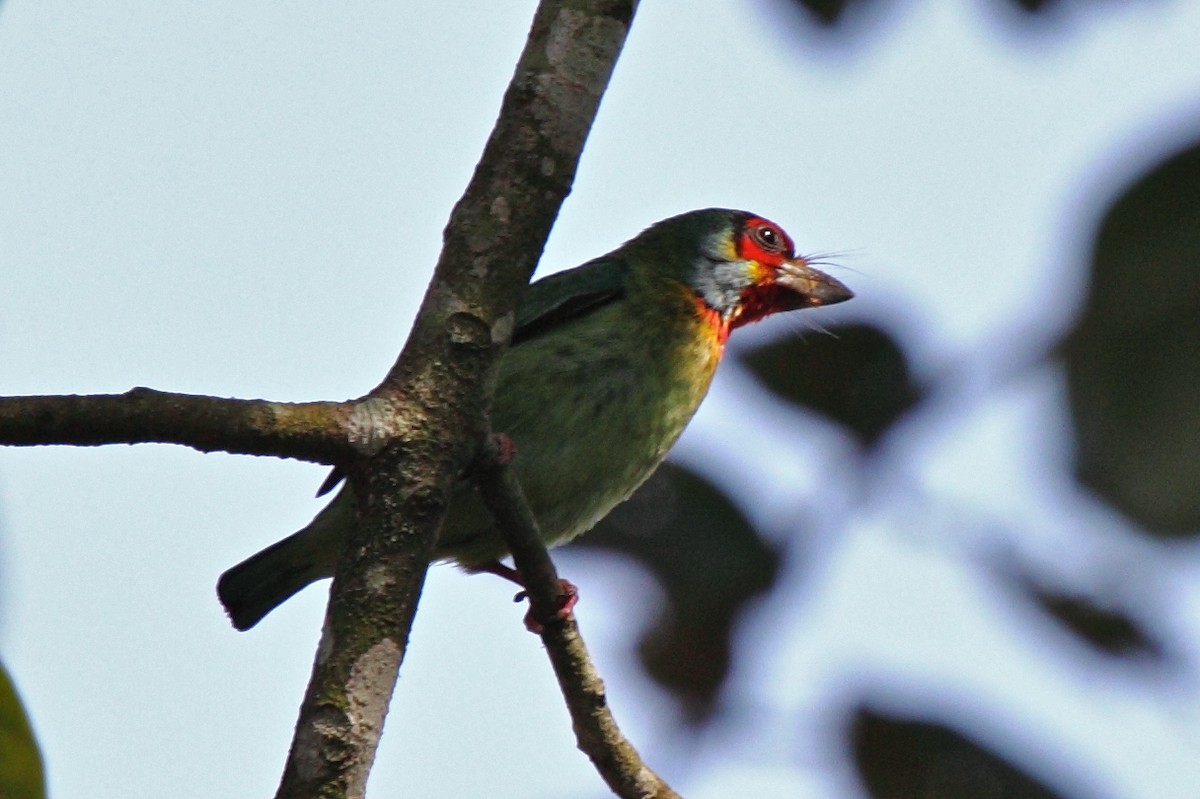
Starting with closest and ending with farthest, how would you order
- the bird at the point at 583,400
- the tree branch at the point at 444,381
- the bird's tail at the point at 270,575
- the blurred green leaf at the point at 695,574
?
the tree branch at the point at 444,381, the blurred green leaf at the point at 695,574, the bird at the point at 583,400, the bird's tail at the point at 270,575

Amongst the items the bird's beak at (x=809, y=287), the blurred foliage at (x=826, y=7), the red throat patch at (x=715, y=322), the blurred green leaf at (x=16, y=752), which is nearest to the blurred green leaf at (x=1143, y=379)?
the blurred foliage at (x=826, y=7)

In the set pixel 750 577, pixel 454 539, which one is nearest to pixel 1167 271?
pixel 750 577

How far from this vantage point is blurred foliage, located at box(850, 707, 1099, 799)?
7.42 ft

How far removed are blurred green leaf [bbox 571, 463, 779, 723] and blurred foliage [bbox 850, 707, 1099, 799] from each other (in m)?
0.26

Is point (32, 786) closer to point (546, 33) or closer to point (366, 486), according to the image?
point (366, 486)

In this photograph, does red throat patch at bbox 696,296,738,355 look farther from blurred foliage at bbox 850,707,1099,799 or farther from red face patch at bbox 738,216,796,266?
blurred foliage at bbox 850,707,1099,799

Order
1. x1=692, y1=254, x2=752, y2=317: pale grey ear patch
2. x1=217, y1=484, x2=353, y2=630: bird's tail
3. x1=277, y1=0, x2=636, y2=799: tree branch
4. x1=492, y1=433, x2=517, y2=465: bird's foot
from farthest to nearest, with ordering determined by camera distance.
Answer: x1=692, y1=254, x2=752, y2=317: pale grey ear patch, x1=217, y1=484, x2=353, y2=630: bird's tail, x1=492, y1=433, x2=517, y2=465: bird's foot, x1=277, y1=0, x2=636, y2=799: tree branch

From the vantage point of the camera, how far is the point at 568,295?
422cm

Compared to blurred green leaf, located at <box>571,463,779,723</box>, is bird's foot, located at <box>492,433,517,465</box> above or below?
above

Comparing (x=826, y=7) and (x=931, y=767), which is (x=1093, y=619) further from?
(x=826, y=7)

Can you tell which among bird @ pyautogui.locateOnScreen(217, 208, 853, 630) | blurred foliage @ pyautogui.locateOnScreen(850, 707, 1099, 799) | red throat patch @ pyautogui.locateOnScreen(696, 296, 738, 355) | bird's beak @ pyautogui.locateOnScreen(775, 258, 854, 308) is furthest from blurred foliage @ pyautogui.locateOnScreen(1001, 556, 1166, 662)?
bird's beak @ pyautogui.locateOnScreen(775, 258, 854, 308)

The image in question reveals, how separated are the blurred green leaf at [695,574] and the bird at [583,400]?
0.71 meters

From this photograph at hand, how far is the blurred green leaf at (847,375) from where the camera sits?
97.5 inches

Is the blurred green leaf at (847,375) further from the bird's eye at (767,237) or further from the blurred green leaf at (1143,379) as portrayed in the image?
the bird's eye at (767,237)
